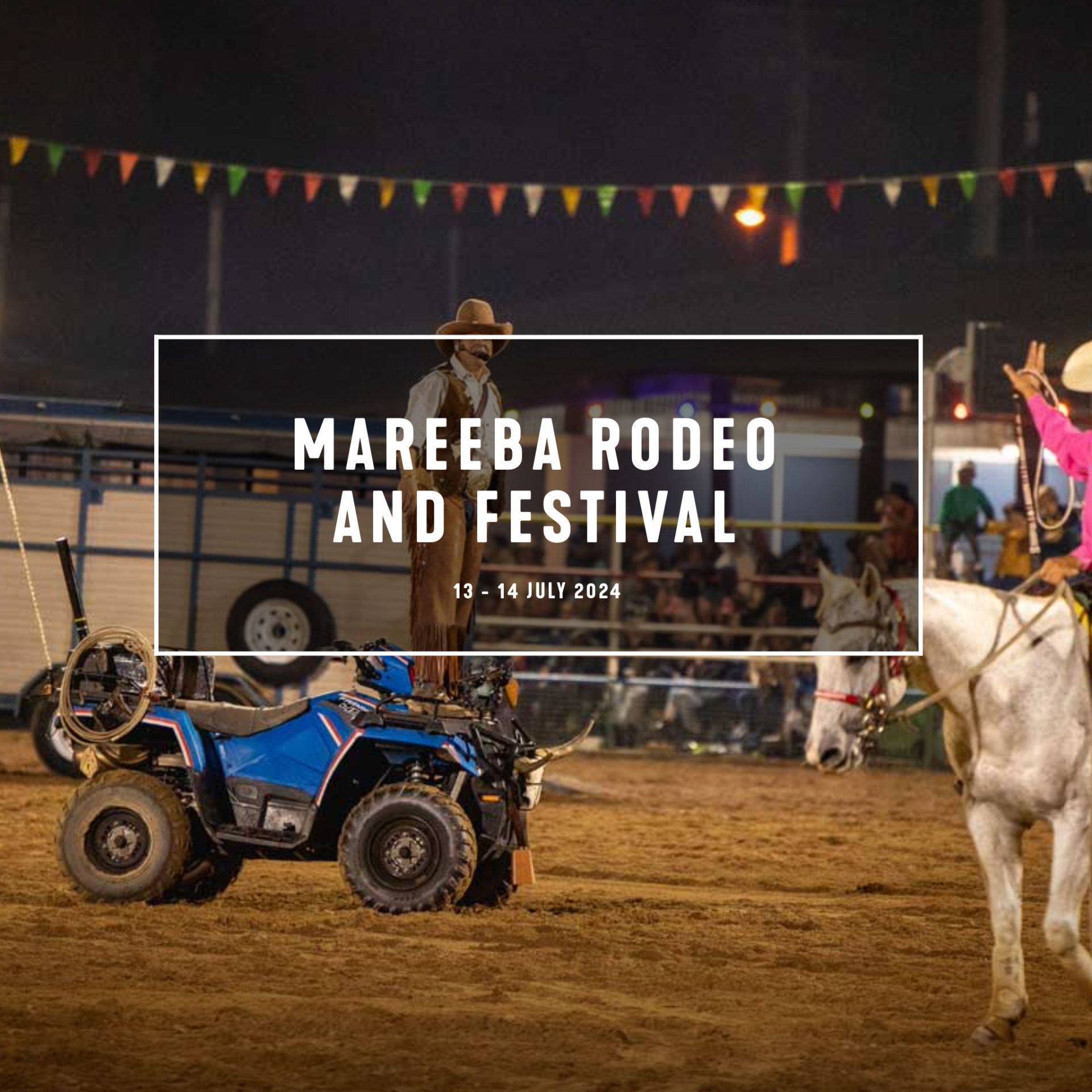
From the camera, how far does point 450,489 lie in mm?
8086

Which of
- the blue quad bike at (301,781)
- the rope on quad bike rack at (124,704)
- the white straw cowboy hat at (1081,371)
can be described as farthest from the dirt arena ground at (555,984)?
the white straw cowboy hat at (1081,371)

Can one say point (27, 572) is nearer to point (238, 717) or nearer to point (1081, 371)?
point (238, 717)

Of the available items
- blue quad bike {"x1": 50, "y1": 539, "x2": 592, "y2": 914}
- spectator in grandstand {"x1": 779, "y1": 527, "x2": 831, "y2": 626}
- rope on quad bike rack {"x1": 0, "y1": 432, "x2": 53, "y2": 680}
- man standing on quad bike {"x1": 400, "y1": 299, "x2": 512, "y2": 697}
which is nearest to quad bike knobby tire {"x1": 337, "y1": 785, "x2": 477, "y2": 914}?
blue quad bike {"x1": 50, "y1": 539, "x2": 592, "y2": 914}

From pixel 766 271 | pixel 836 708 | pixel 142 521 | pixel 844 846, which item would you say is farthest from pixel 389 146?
pixel 836 708

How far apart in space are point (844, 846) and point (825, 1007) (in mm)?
5261

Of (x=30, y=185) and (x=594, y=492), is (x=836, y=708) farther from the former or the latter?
(x=30, y=185)

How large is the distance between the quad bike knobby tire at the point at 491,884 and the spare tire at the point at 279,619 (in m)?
3.36

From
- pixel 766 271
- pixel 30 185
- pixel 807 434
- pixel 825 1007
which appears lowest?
pixel 825 1007

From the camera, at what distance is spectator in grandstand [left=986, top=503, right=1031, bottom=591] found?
16.2 m

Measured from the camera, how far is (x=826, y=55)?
3011 centimetres

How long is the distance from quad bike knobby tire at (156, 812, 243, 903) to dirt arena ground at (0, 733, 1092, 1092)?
12 cm

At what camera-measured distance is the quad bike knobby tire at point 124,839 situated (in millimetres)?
8062

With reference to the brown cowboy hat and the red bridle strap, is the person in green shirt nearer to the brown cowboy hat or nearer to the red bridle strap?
the brown cowboy hat

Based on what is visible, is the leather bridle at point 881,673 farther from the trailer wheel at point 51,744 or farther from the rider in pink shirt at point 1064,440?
the trailer wheel at point 51,744
